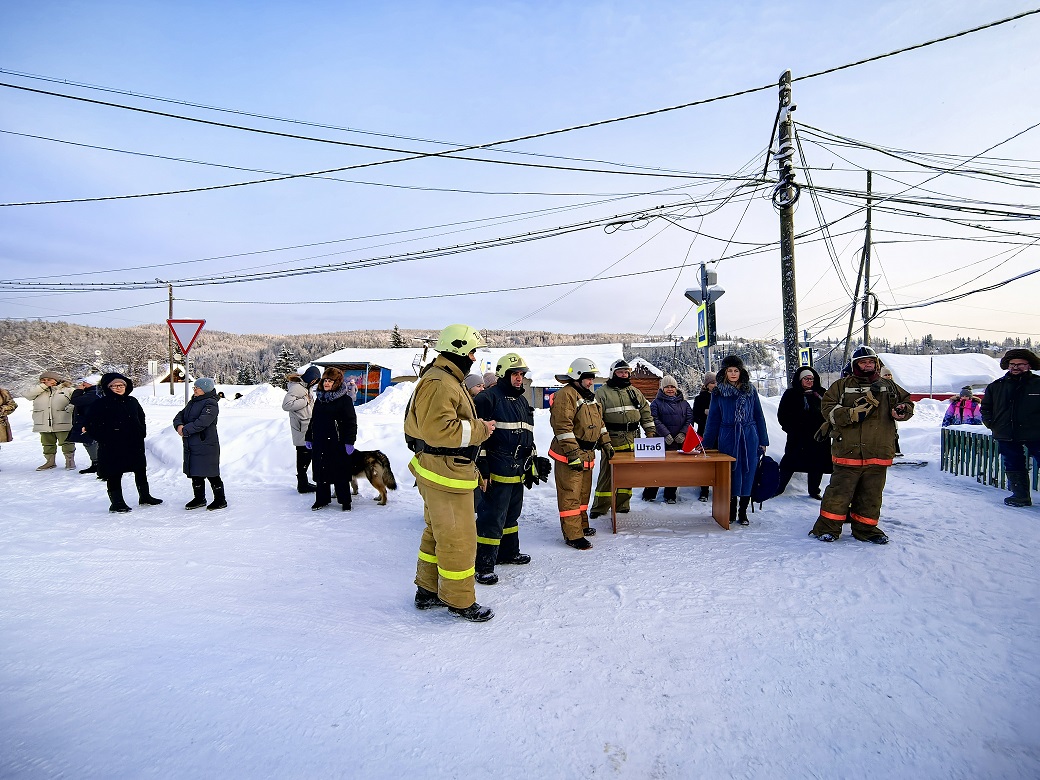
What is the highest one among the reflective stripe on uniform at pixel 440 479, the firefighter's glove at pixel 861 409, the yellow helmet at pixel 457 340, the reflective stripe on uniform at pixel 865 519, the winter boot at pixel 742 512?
the yellow helmet at pixel 457 340

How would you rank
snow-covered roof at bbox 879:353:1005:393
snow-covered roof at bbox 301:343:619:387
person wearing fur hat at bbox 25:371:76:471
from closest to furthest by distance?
person wearing fur hat at bbox 25:371:76:471 < snow-covered roof at bbox 301:343:619:387 < snow-covered roof at bbox 879:353:1005:393

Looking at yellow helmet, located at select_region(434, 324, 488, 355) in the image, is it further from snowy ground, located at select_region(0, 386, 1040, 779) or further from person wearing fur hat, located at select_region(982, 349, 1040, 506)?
person wearing fur hat, located at select_region(982, 349, 1040, 506)

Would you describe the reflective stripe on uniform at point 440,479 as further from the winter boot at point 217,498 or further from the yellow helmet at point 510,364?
the winter boot at point 217,498

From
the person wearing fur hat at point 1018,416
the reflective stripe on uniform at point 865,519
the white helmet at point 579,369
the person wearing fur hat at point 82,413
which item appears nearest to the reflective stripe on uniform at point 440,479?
the white helmet at point 579,369

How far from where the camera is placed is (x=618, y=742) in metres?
2.47

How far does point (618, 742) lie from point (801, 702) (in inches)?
41.1

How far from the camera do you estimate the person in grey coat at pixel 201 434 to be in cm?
694

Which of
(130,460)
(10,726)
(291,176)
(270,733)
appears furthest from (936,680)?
(291,176)

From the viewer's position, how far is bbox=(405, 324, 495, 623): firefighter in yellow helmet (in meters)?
3.66

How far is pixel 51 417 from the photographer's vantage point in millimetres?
10055

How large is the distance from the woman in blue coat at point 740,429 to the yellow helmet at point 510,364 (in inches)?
115

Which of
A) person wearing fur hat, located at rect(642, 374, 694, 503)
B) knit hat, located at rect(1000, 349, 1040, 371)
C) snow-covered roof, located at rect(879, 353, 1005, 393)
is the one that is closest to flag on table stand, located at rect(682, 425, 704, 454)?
person wearing fur hat, located at rect(642, 374, 694, 503)

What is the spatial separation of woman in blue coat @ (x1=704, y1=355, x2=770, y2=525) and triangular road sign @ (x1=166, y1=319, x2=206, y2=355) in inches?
366

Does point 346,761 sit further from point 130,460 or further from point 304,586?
point 130,460
